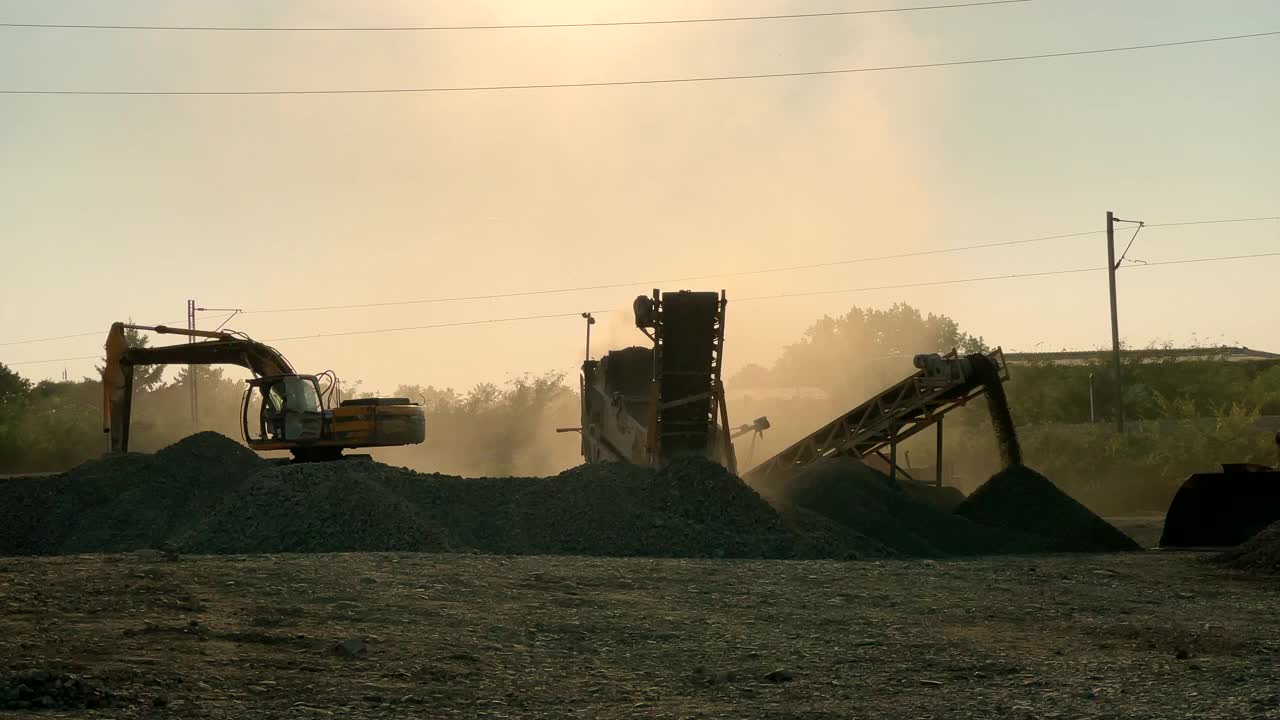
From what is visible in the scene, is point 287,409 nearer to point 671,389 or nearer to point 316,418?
point 316,418

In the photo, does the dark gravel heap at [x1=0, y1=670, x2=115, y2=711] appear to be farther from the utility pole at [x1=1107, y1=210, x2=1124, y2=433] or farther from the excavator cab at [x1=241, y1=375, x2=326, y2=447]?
the utility pole at [x1=1107, y1=210, x2=1124, y2=433]

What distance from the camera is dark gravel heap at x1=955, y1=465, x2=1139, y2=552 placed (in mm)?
23359

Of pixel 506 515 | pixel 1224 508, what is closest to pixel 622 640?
pixel 506 515

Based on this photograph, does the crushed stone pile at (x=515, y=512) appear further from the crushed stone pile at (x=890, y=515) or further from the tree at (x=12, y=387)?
the tree at (x=12, y=387)

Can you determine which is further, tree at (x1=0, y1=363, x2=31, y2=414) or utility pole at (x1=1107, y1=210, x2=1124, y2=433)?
tree at (x1=0, y1=363, x2=31, y2=414)

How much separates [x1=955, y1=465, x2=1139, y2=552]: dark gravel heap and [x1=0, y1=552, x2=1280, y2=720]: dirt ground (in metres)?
6.07

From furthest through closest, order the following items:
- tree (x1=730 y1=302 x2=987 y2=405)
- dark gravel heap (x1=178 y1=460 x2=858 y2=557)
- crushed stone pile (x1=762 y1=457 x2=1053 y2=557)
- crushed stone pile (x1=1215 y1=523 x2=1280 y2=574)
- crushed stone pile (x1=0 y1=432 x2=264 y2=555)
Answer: tree (x1=730 y1=302 x2=987 y2=405), crushed stone pile (x1=762 y1=457 x2=1053 y2=557), crushed stone pile (x1=0 y1=432 x2=264 y2=555), dark gravel heap (x1=178 y1=460 x2=858 y2=557), crushed stone pile (x1=1215 y1=523 x2=1280 y2=574)

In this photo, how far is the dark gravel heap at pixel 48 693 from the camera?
8.51 meters

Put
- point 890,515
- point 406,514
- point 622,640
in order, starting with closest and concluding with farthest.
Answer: point 622,640 → point 406,514 → point 890,515

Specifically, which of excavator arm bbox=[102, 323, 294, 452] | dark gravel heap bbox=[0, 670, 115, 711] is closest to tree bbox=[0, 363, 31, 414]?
excavator arm bbox=[102, 323, 294, 452]

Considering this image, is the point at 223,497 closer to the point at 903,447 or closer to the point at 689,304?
the point at 689,304

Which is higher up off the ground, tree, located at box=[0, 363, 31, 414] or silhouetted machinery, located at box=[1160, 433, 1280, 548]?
tree, located at box=[0, 363, 31, 414]

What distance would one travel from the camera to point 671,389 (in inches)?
988

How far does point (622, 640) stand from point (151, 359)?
19.2 meters
